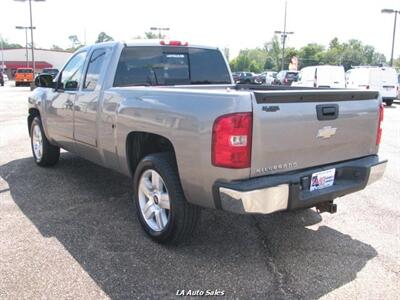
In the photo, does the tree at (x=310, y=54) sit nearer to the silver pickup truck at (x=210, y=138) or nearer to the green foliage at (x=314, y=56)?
the green foliage at (x=314, y=56)

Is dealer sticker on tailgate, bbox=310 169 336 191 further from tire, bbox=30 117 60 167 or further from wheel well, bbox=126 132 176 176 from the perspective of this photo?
tire, bbox=30 117 60 167

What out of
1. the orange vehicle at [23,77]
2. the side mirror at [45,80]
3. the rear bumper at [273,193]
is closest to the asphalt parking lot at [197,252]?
the rear bumper at [273,193]

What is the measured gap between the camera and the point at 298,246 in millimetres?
4176

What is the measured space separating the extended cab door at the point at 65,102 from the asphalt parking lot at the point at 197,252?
31.2 inches

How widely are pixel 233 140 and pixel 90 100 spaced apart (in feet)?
8.02

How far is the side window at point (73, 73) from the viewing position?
5762 mm

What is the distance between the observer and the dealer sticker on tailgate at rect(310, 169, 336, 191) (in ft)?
12.2

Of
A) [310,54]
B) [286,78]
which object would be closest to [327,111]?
[286,78]

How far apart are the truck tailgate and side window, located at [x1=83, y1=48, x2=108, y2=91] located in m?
2.56

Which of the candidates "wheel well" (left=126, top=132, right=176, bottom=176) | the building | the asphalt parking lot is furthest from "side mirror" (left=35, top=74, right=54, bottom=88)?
the building

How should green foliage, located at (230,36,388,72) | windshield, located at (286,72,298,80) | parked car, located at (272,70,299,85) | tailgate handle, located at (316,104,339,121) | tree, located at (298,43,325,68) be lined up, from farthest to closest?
tree, located at (298,43,325,68) < green foliage, located at (230,36,388,72) < windshield, located at (286,72,298,80) < parked car, located at (272,70,299,85) < tailgate handle, located at (316,104,339,121)

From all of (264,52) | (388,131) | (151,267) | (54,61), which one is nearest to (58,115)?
(151,267)

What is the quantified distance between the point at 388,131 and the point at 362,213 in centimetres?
791

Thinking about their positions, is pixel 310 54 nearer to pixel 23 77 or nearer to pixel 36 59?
pixel 36 59
